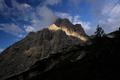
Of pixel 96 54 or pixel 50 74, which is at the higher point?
pixel 96 54

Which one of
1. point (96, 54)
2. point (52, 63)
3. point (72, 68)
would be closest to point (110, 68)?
point (96, 54)

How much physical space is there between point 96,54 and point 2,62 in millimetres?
166937

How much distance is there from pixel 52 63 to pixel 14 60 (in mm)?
145844

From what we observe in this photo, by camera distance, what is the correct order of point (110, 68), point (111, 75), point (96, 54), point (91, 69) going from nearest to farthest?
point (111, 75), point (110, 68), point (91, 69), point (96, 54)

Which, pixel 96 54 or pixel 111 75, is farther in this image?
pixel 96 54

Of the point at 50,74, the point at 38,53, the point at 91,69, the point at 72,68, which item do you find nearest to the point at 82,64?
the point at 72,68

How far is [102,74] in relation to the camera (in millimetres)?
37906

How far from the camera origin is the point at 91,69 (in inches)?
1649

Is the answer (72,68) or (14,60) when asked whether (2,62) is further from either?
(72,68)

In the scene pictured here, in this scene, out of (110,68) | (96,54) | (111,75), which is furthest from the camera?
(96,54)

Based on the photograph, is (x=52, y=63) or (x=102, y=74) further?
(x=52, y=63)

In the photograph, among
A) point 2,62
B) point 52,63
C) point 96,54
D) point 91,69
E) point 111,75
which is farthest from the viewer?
point 2,62

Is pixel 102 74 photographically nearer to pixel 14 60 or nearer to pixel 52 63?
pixel 52 63

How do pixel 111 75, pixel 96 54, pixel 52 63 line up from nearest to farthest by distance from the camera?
pixel 111 75
pixel 96 54
pixel 52 63
